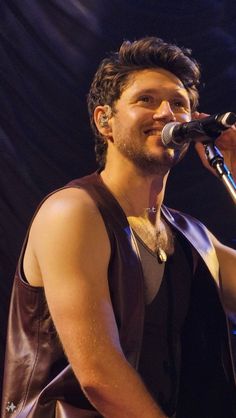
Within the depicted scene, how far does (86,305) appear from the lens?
6.36 ft

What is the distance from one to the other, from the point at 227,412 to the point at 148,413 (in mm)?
638

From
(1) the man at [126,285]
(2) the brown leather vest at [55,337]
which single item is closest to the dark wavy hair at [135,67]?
(1) the man at [126,285]

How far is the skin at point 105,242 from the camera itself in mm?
1894

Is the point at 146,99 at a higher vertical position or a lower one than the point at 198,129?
higher

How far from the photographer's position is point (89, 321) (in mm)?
1925

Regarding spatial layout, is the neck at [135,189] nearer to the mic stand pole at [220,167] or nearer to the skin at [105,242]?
the skin at [105,242]

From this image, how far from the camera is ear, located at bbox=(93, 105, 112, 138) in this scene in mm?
2631

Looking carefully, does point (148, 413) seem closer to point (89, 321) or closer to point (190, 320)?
point (89, 321)

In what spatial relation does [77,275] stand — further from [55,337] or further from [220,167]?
[220,167]

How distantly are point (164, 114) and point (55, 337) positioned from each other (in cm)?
87

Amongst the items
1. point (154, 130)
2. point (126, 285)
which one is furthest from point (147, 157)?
point (126, 285)

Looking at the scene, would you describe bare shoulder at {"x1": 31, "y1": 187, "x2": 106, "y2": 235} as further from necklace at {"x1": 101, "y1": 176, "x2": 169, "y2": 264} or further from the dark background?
the dark background

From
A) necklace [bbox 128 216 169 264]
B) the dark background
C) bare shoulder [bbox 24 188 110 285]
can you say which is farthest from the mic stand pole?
the dark background

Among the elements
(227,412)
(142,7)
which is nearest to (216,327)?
(227,412)
